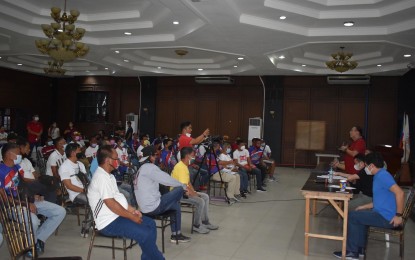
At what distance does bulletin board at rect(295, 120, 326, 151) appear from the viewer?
502 inches

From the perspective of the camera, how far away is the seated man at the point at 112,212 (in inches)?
125

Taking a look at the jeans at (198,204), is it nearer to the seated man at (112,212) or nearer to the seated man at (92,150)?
the seated man at (112,212)

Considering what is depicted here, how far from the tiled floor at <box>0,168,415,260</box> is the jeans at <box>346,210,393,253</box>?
279mm

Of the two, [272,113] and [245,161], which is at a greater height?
[272,113]

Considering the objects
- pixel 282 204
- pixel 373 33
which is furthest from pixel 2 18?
pixel 373 33

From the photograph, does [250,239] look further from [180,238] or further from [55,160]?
[55,160]

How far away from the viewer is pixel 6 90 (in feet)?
46.5

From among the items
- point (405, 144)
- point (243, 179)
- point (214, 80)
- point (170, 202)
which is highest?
point (214, 80)

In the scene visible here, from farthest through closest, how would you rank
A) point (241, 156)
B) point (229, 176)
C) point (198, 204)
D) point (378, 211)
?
point (241, 156), point (229, 176), point (198, 204), point (378, 211)

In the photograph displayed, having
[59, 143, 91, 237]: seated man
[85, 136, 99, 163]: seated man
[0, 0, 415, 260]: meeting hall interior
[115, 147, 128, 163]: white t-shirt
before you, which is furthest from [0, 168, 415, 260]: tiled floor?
[85, 136, 99, 163]: seated man

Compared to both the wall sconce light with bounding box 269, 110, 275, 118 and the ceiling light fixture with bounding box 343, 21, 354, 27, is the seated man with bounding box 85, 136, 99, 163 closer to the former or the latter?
the ceiling light fixture with bounding box 343, 21, 354, 27

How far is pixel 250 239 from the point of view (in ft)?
15.5

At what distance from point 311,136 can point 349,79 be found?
2226mm

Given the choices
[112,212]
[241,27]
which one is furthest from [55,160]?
[241,27]
